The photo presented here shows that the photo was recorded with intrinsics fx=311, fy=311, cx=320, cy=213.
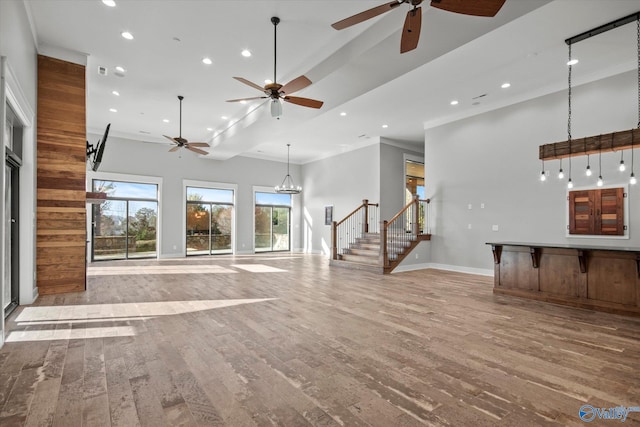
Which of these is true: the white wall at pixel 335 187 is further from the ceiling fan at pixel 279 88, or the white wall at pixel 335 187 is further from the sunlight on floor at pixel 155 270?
the ceiling fan at pixel 279 88

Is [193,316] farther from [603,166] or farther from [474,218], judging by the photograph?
[603,166]

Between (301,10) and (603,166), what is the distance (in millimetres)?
6131

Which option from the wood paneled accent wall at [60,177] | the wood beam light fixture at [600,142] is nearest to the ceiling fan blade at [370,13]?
the wood beam light fixture at [600,142]

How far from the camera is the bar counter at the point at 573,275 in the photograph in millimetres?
4270

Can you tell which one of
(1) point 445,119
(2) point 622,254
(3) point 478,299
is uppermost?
(1) point 445,119

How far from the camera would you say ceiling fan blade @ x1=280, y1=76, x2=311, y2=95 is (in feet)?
14.2

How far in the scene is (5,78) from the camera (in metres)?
3.20

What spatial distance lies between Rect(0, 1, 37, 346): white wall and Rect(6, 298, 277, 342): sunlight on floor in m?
0.64

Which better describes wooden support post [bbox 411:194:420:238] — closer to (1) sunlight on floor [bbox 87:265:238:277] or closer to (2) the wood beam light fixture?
(2) the wood beam light fixture

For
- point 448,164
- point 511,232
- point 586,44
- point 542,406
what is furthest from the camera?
point 448,164

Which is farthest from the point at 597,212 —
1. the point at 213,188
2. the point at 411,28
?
the point at 213,188

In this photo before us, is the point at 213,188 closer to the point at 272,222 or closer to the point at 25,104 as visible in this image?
the point at 272,222

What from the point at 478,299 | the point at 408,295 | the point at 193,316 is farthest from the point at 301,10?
the point at 478,299

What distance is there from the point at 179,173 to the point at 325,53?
8.25 m
